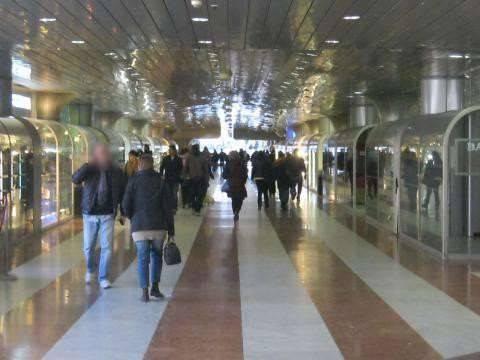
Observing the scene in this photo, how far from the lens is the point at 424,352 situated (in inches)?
253

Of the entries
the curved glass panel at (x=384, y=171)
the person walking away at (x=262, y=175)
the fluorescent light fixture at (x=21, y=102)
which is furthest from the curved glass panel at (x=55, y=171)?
the curved glass panel at (x=384, y=171)

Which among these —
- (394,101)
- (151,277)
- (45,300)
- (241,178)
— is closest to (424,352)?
(151,277)

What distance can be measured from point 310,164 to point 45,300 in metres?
25.7

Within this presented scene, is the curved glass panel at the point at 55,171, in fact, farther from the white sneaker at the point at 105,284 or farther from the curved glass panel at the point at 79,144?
the white sneaker at the point at 105,284

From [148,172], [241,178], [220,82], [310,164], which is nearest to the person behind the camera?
[148,172]

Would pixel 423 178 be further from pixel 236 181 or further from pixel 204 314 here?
pixel 204 314

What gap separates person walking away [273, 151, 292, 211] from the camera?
21641mm

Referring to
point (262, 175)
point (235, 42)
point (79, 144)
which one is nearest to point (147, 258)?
point (235, 42)

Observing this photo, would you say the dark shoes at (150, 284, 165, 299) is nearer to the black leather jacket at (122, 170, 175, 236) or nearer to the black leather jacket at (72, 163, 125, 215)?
the black leather jacket at (122, 170, 175, 236)

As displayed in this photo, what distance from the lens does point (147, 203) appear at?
8312 millimetres

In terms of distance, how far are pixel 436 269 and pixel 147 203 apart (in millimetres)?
4638

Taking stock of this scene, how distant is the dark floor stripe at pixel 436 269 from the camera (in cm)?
902

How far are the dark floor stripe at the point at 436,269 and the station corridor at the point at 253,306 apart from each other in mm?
25

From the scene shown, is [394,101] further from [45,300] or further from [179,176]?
[45,300]
